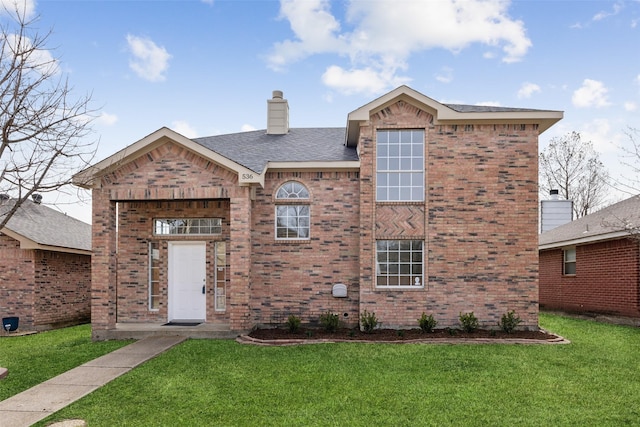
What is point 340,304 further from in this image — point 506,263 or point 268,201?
point 506,263

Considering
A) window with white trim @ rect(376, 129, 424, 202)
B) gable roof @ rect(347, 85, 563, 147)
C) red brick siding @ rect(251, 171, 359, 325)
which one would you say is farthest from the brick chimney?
window with white trim @ rect(376, 129, 424, 202)

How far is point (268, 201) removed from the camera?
12.2 metres

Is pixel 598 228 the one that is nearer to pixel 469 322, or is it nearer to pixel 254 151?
pixel 469 322

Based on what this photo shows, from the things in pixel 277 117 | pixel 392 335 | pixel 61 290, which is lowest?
pixel 392 335

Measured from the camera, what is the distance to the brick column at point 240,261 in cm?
1093

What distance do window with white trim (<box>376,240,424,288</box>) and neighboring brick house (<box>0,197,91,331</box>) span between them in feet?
32.4

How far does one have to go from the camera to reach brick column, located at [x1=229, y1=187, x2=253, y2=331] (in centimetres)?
1093

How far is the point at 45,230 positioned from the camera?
1445cm

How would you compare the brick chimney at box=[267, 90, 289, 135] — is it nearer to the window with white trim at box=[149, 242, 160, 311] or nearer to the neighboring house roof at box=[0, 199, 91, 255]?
the window with white trim at box=[149, 242, 160, 311]

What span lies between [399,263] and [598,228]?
837 centimetres

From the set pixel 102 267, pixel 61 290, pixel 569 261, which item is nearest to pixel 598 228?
pixel 569 261

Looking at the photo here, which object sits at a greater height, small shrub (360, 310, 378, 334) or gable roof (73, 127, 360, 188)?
gable roof (73, 127, 360, 188)

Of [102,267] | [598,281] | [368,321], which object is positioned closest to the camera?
[102,267]

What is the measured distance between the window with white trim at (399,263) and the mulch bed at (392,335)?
1256 millimetres
